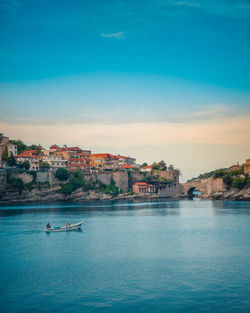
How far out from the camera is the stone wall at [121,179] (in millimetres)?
101188

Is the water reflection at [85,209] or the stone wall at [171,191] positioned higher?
the stone wall at [171,191]

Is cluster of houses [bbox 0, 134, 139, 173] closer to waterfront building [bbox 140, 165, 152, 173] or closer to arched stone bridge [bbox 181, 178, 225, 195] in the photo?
waterfront building [bbox 140, 165, 152, 173]

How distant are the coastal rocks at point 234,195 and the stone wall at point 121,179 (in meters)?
24.9

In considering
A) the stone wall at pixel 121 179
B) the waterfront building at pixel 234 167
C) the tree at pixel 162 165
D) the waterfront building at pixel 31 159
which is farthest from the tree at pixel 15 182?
the waterfront building at pixel 234 167

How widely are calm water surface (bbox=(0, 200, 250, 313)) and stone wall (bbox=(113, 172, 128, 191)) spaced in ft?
206

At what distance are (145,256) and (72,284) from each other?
25.0 feet

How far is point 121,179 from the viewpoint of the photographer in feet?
334

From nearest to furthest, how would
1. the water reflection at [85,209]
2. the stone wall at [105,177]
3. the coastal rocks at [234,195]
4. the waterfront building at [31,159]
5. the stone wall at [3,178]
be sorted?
the water reflection at [85,209] < the stone wall at [3,178] < the waterfront building at [31,159] < the coastal rocks at [234,195] < the stone wall at [105,177]

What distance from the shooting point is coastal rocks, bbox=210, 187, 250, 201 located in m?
91.4

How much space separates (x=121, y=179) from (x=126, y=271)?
3139 inches

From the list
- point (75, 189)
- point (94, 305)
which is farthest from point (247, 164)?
point (94, 305)

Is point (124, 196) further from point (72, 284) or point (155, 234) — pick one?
point (72, 284)

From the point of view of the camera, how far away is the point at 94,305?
16469mm

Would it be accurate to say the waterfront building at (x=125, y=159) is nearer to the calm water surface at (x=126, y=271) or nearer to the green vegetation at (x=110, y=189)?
the green vegetation at (x=110, y=189)
